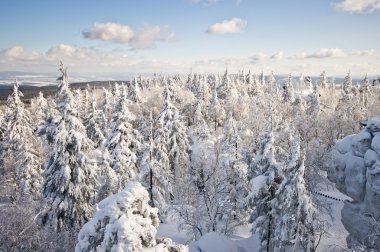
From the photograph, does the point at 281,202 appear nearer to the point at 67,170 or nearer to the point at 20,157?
the point at 67,170

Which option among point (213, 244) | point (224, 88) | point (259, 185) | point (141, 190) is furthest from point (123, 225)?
point (224, 88)

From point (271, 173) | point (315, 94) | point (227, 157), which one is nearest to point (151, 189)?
point (227, 157)

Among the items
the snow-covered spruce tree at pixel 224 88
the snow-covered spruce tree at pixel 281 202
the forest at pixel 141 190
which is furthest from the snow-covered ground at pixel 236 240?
the snow-covered spruce tree at pixel 224 88

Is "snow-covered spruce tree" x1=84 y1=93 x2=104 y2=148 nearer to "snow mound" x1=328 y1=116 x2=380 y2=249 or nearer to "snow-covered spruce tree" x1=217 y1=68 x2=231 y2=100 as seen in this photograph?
"snow mound" x1=328 y1=116 x2=380 y2=249

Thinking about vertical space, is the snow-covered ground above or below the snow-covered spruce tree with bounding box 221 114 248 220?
below

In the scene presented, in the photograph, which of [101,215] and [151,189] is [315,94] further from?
[101,215]

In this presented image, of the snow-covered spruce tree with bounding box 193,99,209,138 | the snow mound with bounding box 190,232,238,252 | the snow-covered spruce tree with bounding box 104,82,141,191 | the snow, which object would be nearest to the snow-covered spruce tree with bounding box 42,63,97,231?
the snow-covered spruce tree with bounding box 104,82,141,191
